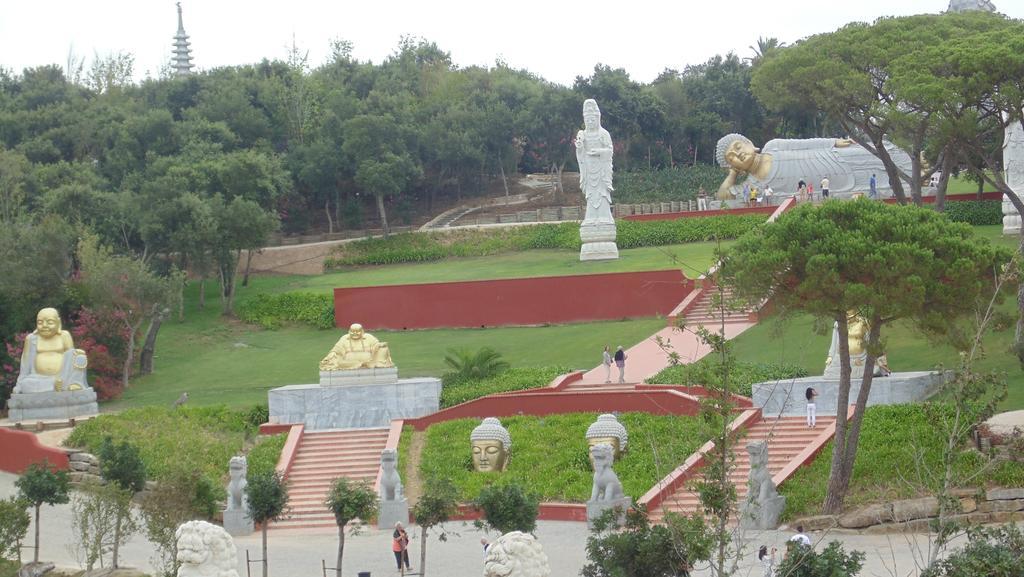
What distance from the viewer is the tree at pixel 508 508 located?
21.6m

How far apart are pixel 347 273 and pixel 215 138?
7546 millimetres

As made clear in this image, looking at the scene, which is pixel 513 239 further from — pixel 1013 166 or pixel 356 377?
pixel 356 377

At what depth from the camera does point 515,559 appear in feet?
51.5

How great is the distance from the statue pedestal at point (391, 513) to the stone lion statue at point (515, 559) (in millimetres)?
11329

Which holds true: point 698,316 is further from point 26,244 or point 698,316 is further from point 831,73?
point 26,244

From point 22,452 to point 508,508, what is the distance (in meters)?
13.6

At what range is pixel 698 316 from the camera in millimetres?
37781

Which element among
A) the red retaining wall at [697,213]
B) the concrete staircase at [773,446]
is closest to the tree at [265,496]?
the concrete staircase at [773,446]

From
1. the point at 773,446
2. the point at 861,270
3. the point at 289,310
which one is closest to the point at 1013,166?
the point at 773,446

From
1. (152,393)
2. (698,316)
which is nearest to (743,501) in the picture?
(698,316)

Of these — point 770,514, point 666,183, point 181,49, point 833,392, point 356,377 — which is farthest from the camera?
point 181,49

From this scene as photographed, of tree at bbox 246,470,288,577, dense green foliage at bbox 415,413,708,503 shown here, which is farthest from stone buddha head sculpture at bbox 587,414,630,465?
tree at bbox 246,470,288,577

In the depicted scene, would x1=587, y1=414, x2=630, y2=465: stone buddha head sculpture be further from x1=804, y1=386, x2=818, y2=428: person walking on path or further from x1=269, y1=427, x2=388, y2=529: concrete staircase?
x1=269, y1=427, x2=388, y2=529: concrete staircase

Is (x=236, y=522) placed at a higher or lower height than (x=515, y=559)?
lower
